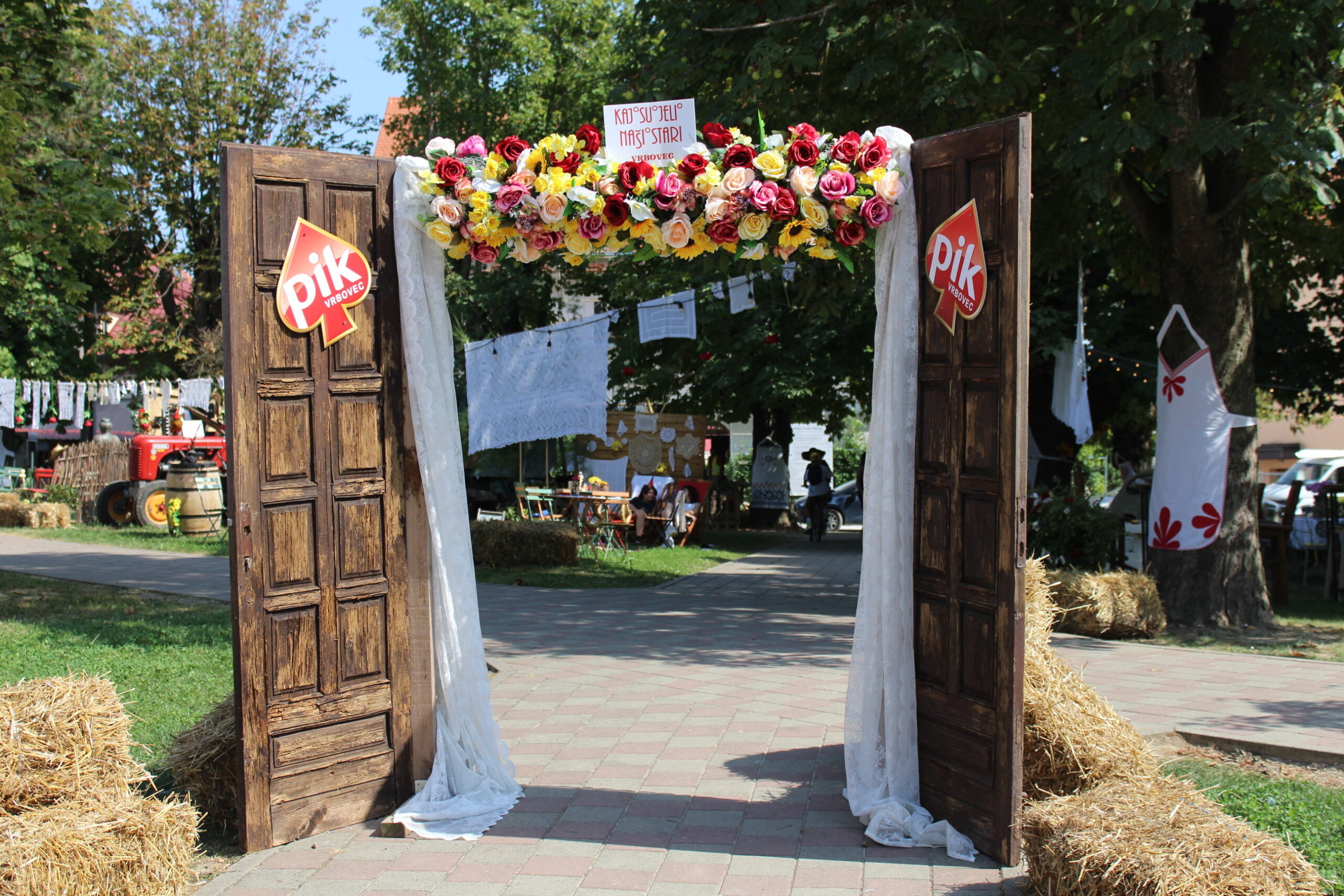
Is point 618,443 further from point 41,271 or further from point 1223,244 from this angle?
point 41,271

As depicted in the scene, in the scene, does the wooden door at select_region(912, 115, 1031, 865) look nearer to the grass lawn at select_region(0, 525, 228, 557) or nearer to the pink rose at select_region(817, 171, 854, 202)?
the pink rose at select_region(817, 171, 854, 202)

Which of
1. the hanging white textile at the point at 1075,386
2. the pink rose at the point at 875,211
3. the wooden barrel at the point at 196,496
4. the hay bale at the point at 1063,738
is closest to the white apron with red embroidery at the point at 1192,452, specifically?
the hanging white textile at the point at 1075,386

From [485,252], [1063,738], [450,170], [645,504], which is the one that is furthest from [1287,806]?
[645,504]

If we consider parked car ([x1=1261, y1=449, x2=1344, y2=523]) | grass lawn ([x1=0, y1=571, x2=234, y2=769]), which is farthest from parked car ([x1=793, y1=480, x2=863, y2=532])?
grass lawn ([x1=0, y1=571, x2=234, y2=769])

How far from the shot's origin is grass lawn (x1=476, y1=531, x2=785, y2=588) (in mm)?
12484

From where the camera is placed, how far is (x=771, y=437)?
2245 cm

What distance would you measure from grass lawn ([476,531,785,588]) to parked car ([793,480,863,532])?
24.9 feet

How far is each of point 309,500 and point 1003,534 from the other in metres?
2.91

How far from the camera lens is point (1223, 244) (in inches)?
380

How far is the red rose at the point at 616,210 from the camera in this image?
459 centimetres

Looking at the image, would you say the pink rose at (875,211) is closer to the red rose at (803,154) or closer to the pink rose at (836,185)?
the pink rose at (836,185)

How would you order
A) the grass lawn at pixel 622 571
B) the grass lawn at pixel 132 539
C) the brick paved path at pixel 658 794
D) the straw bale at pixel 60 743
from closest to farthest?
the straw bale at pixel 60 743
the brick paved path at pixel 658 794
the grass lawn at pixel 622 571
the grass lawn at pixel 132 539

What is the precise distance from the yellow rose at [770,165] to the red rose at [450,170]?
1292mm

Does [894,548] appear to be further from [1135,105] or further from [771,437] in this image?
[771,437]
